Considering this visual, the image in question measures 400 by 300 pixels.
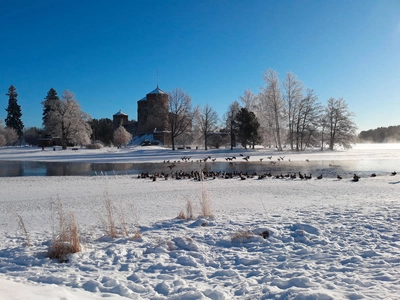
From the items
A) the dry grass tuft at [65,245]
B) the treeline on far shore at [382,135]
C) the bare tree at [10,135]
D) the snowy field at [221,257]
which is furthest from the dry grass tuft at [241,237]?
the treeline on far shore at [382,135]

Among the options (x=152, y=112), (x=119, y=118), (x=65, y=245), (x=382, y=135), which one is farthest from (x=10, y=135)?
(x=382, y=135)

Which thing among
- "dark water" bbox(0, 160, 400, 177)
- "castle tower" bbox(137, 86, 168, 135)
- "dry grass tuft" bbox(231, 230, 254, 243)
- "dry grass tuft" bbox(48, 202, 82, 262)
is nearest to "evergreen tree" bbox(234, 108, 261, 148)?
"castle tower" bbox(137, 86, 168, 135)

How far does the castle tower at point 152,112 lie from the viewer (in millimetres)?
61875

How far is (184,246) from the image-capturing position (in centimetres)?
464

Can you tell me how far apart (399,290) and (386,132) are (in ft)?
359

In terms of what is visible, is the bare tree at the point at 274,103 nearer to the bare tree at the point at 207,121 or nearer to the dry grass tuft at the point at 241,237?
the bare tree at the point at 207,121

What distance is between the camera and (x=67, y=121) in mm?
47281

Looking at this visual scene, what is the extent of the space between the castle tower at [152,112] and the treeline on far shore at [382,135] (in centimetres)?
6003

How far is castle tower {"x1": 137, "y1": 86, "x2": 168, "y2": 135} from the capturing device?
6188cm

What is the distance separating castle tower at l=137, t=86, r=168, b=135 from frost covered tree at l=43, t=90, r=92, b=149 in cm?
1612

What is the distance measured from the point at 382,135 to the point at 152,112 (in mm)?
76749

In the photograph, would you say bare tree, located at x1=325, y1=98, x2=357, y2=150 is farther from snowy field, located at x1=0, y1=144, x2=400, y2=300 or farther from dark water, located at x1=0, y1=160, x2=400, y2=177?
snowy field, located at x1=0, y1=144, x2=400, y2=300

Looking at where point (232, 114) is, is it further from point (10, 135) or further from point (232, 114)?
point (10, 135)

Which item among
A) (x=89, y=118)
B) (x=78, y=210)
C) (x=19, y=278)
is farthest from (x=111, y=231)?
(x=89, y=118)
